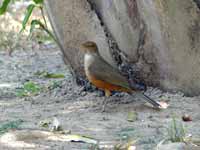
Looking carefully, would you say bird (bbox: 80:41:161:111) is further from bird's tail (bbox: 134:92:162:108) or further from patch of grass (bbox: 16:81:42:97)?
patch of grass (bbox: 16:81:42:97)

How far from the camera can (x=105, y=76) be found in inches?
279

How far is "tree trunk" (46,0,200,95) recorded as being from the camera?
23.0 ft

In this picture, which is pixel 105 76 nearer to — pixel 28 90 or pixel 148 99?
pixel 148 99

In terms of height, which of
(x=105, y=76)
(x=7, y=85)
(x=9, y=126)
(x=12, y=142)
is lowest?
(x=12, y=142)

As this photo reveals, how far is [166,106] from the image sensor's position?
702 centimetres

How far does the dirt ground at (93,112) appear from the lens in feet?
19.8

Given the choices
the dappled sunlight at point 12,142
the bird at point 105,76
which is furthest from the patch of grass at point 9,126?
the bird at point 105,76

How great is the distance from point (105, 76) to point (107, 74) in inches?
1.2

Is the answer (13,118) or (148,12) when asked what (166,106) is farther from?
(13,118)

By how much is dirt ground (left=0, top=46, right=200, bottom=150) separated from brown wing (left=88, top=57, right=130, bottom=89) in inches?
10.6

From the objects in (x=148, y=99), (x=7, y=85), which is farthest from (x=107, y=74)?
(x=7, y=85)

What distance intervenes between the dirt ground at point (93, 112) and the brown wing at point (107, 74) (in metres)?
0.27

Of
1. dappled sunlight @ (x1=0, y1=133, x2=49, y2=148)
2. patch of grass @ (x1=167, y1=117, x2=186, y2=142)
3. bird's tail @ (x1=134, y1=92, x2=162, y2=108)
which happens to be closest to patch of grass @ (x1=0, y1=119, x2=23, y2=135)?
dappled sunlight @ (x1=0, y1=133, x2=49, y2=148)

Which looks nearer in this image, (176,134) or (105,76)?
(176,134)
